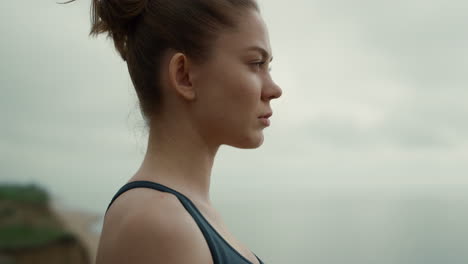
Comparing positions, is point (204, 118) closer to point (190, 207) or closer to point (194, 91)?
point (194, 91)

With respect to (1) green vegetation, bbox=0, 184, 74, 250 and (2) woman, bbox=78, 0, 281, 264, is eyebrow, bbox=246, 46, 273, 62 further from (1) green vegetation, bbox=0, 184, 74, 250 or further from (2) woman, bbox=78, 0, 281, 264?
(1) green vegetation, bbox=0, 184, 74, 250

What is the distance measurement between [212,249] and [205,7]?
20.7 inches

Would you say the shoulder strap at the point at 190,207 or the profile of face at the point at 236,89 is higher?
the profile of face at the point at 236,89

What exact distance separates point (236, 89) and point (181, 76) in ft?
0.41

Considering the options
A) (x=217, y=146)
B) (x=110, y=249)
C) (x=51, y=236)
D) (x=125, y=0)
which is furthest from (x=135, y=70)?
(x=51, y=236)

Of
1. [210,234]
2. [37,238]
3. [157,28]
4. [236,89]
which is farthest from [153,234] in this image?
[37,238]

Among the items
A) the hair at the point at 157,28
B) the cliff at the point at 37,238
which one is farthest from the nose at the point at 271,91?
the cliff at the point at 37,238

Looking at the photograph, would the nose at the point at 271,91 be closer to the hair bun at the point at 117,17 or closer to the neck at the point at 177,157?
the neck at the point at 177,157

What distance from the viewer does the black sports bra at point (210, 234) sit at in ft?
3.32

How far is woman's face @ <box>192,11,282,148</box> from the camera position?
112 centimetres

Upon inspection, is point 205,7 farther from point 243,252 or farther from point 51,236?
point 51,236

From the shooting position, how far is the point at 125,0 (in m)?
1.19

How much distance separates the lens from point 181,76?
1.14m

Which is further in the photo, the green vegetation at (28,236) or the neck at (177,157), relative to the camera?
the green vegetation at (28,236)
